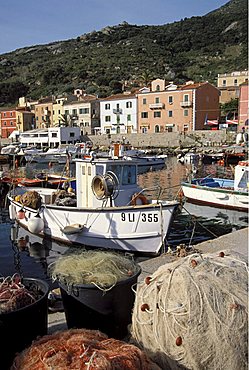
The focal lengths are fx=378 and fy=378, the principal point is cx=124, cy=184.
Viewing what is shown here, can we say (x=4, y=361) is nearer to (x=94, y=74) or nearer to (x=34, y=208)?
(x=34, y=208)

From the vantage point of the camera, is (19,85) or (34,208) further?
(19,85)

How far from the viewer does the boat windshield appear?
1089cm

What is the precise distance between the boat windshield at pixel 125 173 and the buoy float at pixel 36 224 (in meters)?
3.10

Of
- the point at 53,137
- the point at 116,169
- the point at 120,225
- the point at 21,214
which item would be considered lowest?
the point at 21,214

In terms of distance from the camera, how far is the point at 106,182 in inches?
402

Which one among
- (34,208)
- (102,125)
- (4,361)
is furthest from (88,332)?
(102,125)

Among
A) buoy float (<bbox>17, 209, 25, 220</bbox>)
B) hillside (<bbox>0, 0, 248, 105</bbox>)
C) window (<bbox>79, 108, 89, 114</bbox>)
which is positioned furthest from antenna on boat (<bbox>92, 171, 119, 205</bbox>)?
hillside (<bbox>0, 0, 248, 105</bbox>)

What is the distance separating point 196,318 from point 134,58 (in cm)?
11057

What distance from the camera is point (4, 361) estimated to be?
9.53 feet

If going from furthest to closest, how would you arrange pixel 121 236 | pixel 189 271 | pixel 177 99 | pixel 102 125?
pixel 102 125, pixel 177 99, pixel 121 236, pixel 189 271

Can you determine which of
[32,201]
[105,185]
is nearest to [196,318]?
[105,185]

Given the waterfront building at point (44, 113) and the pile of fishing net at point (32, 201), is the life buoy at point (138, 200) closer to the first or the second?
the pile of fishing net at point (32, 201)

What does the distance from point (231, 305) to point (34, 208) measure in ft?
34.6

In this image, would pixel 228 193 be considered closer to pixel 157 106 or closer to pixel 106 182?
pixel 106 182
